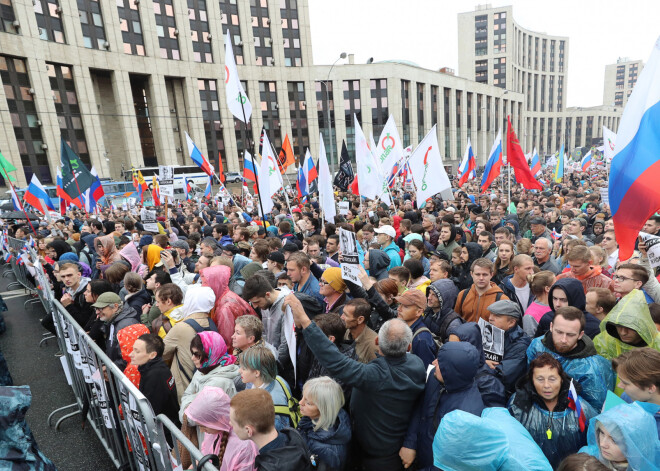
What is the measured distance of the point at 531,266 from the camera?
169 inches

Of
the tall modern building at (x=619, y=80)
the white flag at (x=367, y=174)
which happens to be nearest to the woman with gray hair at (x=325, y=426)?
the white flag at (x=367, y=174)

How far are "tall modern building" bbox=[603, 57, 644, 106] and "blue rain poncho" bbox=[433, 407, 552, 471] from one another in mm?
165157

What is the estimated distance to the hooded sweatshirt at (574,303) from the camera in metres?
3.19

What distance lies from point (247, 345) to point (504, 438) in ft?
6.58

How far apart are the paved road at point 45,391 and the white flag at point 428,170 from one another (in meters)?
8.22

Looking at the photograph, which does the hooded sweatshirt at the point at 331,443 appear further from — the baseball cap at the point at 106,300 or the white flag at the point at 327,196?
the white flag at the point at 327,196

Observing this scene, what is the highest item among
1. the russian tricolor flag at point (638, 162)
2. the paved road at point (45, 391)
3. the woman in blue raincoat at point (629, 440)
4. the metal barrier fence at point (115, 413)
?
the russian tricolor flag at point (638, 162)

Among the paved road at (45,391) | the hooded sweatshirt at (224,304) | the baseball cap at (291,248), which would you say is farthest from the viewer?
the baseball cap at (291,248)

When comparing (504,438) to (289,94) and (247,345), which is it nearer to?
(247,345)

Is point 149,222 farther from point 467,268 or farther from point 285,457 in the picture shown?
point 285,457

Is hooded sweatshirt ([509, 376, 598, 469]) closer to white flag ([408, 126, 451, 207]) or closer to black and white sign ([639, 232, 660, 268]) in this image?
black and white sign ([639, 232, 660, 268])

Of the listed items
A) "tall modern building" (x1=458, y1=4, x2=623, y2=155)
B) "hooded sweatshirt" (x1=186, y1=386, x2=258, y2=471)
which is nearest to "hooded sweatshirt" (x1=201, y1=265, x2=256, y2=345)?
"hooded sweatshirt" (x1=186, y1=386, x2=258, y2=471)

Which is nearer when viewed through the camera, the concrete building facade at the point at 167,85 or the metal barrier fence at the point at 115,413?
the metal barrier fence at the point at 115,413

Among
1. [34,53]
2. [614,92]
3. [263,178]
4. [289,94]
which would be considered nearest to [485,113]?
[289,94]
